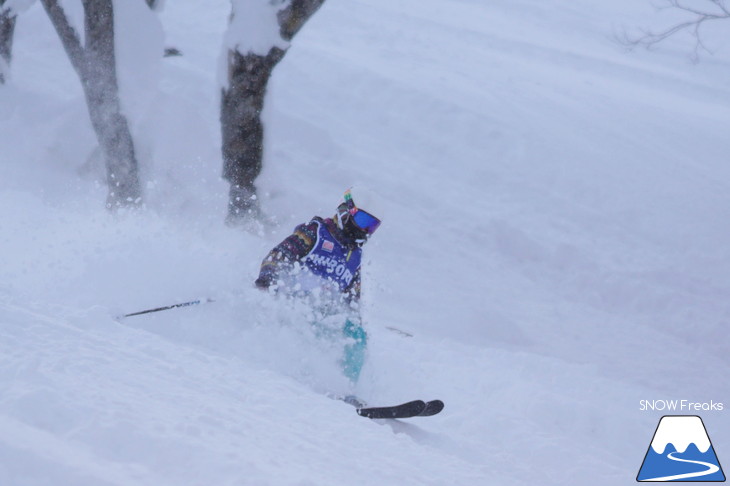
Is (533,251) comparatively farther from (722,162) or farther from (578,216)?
(722,162)

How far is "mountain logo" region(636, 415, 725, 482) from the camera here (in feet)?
14.3

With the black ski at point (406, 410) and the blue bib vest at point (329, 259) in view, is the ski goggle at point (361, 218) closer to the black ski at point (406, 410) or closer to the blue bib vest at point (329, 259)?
the blue bib vest at point (329, 259)

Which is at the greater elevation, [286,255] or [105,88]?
[286,255]

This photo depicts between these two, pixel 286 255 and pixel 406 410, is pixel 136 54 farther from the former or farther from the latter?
pixel 406 410

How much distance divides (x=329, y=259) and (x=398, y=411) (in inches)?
58.4

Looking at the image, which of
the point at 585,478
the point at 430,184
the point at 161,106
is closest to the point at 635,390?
the point at 585,478

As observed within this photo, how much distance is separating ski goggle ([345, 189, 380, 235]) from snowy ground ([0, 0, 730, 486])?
0.87 m

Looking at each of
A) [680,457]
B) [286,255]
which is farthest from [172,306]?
[680,457]

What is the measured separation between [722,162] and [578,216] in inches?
139

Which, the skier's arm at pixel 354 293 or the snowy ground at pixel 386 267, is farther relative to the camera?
the skier's arm at pixel 354 293

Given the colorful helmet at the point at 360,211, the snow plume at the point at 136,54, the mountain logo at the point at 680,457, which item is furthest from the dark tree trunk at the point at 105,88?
the mountain logo at the point at 680,457

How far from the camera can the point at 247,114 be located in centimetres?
821

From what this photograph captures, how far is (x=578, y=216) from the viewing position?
10719 millimetres

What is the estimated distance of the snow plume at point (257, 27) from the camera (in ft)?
25.2
